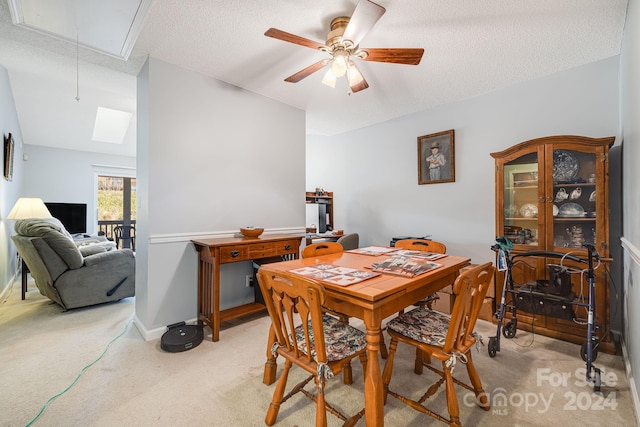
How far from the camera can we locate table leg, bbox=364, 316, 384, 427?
1.18 meters

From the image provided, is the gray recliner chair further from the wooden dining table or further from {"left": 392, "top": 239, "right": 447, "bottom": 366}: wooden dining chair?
{"left": 392, "top": 239, "right": 447, "bottom": 366}: wooden dining chair

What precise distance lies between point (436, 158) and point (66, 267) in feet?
14.8

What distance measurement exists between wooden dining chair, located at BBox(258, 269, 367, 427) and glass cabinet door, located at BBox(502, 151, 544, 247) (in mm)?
2123

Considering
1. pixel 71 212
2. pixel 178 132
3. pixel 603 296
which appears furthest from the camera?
pixel 71 212

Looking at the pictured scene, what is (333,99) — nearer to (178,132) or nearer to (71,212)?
(178,132)

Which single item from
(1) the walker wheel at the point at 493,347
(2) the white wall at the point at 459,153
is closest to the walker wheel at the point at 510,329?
(1) the walker wheel at the point at 493,347

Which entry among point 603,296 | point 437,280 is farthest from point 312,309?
Answer: point 603,296

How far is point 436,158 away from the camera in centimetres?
360

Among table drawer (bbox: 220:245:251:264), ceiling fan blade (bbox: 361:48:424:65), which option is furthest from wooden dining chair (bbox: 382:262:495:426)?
table drawer (bbox: 220:245:251:264)

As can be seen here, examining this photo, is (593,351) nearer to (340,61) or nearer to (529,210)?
(529,210)

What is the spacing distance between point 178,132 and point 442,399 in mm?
2974

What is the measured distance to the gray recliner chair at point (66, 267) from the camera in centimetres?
285

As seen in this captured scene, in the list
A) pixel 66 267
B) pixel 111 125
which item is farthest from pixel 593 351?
pixel 111 125

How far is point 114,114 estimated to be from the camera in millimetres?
5113
